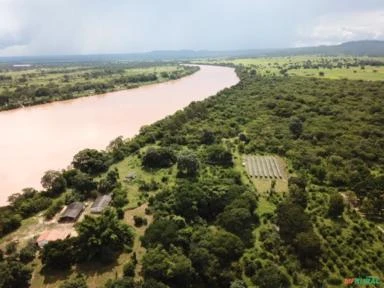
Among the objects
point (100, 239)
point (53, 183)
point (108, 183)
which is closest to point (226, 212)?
point (100, 239)

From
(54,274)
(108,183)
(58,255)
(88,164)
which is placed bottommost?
(54,274)

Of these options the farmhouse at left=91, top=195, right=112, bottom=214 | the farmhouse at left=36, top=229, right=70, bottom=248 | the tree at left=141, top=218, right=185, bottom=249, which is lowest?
the farmhouse at left=36, top=229, right=70, bottom=248

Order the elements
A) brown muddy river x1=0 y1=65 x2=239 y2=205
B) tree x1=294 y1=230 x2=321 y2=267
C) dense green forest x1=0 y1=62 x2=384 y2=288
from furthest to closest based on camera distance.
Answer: brown muddy river x1=0 y1=65 x2=239 y2=205
tree x1=294 y1=230 x2=321 y2=267
dense green forest x1=0 y1=62 x2=384 y2=288

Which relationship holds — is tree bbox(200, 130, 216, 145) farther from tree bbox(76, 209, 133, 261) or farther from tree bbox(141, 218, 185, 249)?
tree bbox(76, 209, 133, 261)

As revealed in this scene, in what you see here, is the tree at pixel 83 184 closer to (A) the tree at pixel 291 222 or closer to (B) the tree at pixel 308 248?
(A) the tree at pixel 291 222

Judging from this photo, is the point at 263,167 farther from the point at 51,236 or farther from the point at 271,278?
the point at 51,236

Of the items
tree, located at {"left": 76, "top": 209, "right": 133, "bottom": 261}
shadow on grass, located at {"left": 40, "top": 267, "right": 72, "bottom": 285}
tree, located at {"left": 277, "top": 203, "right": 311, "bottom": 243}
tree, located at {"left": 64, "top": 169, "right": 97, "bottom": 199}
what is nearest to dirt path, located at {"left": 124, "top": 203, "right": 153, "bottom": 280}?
tree, located at {"left": 76, "top": 209, "right": 133, "bottom": 261}
